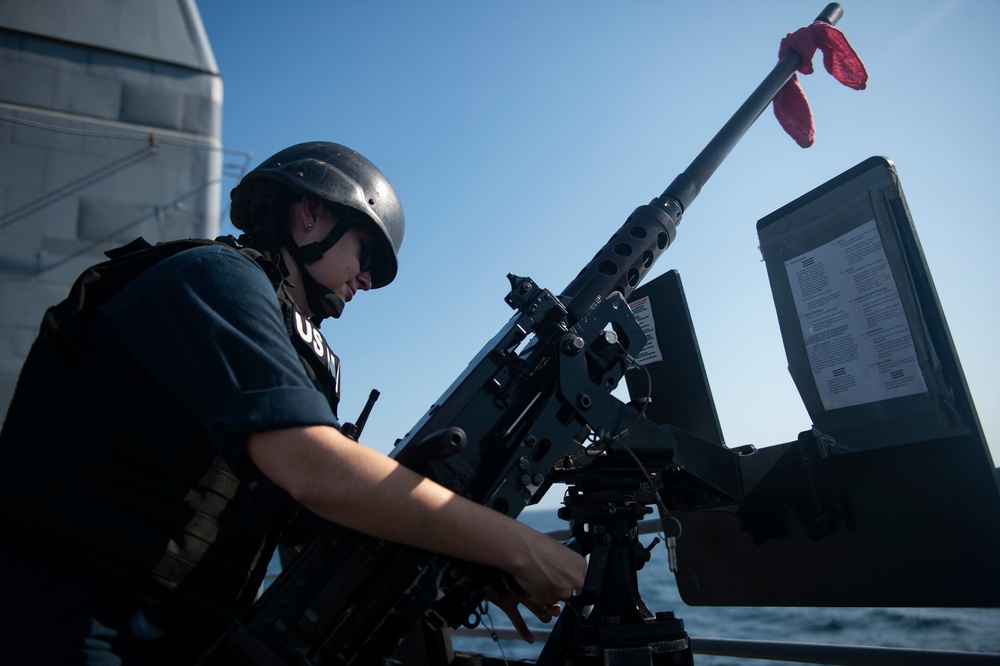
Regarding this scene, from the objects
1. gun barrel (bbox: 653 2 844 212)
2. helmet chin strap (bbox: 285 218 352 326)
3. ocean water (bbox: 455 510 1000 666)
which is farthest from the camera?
ocean water (bbox: 455 510 1000 666)

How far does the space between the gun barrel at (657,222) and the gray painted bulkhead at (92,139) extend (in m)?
3.70

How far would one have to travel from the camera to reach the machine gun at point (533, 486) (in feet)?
5.65

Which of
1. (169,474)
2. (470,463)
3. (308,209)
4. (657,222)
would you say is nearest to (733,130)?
(657,222)

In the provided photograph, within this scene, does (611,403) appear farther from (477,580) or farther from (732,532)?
(732,532)

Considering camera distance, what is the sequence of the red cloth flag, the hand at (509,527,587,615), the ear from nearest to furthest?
the hand at (509,527,587,615) → the ear → the red cloth flag

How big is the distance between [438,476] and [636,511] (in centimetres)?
67

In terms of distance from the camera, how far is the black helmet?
2.49 metres

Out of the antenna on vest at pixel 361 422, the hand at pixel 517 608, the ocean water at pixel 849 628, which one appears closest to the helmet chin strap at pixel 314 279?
the antenna on vest at pixel 361 422

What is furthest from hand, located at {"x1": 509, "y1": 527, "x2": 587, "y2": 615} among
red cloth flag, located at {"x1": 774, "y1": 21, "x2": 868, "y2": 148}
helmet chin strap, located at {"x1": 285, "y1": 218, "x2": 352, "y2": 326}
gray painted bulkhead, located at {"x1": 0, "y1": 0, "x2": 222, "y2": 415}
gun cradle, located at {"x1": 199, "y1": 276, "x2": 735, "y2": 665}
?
gray painted bulkhead, located at {"x1": 0, "y1": 0, "x2": 222, "y2": 415}

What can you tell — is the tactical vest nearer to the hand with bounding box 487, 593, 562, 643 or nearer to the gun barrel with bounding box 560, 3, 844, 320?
the hand with bounding box 487, 593, 562, 643

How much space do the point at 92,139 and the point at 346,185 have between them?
11.5 ft

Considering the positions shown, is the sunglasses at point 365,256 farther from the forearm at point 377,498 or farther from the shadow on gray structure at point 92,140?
the shadow on gray structure at point 92,140

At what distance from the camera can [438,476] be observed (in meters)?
1.89

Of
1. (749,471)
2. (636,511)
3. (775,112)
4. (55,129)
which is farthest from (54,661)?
(55,129)
